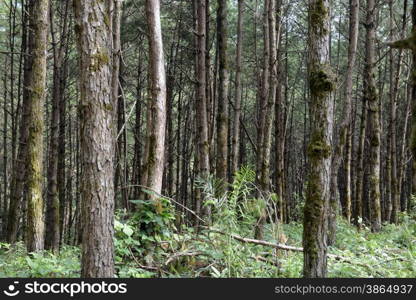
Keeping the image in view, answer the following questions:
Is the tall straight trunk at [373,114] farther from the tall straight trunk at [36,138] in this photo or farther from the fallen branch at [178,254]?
the tall straight trunk at [36,138]

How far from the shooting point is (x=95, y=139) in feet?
13.2

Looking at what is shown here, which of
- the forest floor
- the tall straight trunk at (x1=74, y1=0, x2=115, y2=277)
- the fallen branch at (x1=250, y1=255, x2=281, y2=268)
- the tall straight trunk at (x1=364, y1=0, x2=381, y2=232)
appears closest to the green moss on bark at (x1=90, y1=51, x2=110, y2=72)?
the tall straight trunk at (x1=74, y1=0, x2=115, y2=277)

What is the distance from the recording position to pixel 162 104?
20.5 ft

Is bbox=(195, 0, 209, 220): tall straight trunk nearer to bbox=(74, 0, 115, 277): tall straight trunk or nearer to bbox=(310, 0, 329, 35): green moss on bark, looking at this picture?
bbox=(74, 0, 115, 277): tall straight trunk

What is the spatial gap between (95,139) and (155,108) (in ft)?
7.29

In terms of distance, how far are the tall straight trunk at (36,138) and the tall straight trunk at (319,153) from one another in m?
5.35

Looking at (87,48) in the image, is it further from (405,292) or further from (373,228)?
(373,228)

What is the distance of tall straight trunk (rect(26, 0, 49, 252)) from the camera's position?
7676 millimetres

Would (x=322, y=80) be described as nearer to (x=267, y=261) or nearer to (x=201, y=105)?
(x=267, y=261)

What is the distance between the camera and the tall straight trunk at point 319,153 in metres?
3.99

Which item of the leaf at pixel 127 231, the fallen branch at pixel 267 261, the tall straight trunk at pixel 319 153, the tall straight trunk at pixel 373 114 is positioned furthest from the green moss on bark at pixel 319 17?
the tall straight trunk at pixel 373 114

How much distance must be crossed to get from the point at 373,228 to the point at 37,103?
8729 millimetres

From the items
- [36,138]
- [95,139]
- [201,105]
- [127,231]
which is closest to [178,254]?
[127,231]

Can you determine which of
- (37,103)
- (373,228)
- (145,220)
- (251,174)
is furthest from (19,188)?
(373,228)
